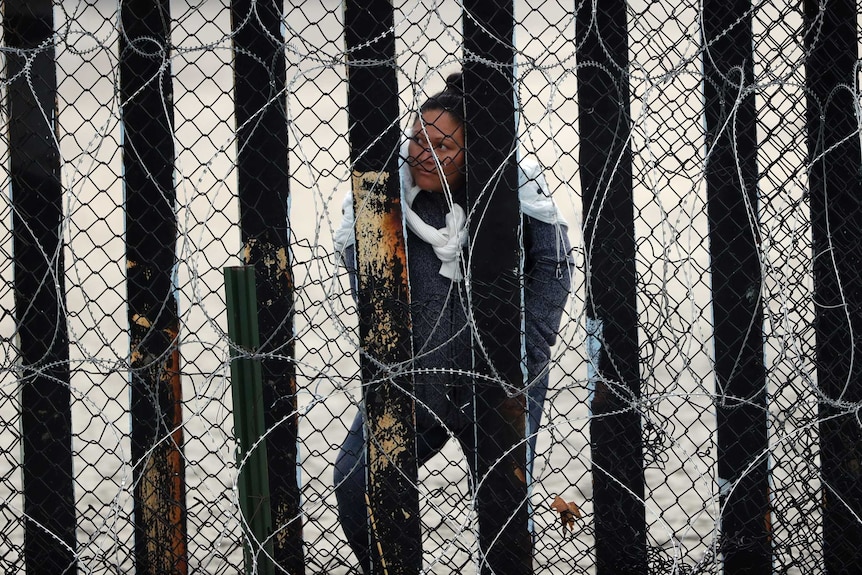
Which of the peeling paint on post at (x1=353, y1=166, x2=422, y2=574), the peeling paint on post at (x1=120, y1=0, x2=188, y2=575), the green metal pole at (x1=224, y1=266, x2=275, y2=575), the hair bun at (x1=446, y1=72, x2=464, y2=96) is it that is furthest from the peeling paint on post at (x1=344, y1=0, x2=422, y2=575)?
the peeling paint on post at (x1=120, y1=0, x2=188, y2=575)

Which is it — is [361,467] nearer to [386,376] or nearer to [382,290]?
[386,376]

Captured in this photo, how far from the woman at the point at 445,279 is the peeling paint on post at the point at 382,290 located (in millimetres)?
49

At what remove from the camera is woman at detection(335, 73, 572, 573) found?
2.43 m

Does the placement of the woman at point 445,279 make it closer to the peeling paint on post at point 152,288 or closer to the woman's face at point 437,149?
the woman's face at point 437,149

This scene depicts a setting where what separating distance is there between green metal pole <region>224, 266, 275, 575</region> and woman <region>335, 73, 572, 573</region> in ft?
1.32

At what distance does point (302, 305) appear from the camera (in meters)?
2.41

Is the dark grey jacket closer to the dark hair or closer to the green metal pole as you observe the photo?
the dark hair

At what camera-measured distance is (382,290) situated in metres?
2.42

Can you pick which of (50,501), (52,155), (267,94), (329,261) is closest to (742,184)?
(329,261)

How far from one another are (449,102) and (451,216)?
29 cm

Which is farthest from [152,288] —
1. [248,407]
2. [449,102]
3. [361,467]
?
[449,102]

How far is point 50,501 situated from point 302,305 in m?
0.84

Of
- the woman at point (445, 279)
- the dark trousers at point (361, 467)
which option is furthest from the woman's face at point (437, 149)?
the dark trousers at point (361, 467)

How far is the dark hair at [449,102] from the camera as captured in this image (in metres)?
2.41
